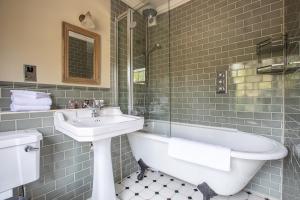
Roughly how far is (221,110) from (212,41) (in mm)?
1024

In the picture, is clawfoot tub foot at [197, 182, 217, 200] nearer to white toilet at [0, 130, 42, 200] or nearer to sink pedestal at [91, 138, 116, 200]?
sink pedestal at [91, 138, 116, 200]

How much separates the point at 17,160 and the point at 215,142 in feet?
7.24

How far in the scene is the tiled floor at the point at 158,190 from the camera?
1861 mm

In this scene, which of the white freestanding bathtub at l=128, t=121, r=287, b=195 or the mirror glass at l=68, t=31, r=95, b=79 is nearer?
the white freestanding bathtub at l=128, t=121, r=287, b=195

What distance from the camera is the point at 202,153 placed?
149cm

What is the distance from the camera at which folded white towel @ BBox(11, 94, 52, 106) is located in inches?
53.3

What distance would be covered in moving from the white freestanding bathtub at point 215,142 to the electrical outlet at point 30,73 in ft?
4.21

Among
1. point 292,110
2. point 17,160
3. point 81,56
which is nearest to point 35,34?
point 81,56

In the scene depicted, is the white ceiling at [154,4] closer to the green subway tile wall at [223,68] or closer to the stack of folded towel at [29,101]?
the green subway tile wall at [223,68]

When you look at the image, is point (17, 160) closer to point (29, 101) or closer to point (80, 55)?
point (29, 101)

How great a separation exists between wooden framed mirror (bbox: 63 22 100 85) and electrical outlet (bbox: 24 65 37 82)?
0.28 m

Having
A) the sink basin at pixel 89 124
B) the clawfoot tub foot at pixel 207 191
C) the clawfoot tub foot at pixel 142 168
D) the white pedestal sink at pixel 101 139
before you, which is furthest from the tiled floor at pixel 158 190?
the sink basin at pixel 89 124

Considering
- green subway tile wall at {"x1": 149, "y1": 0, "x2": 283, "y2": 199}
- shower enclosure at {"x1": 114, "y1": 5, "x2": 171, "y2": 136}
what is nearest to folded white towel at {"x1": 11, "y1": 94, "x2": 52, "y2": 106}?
shower enclosure at {"x1": 114, "y1": 5, "x2": 171, "y2": 136}

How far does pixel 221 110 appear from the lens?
2.32 meters
